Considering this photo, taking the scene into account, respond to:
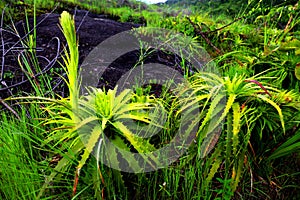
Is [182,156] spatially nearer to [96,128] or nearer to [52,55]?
[96,128]

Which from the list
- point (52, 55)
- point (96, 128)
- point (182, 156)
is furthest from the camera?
point (52, 55)

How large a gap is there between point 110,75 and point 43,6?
2.38m

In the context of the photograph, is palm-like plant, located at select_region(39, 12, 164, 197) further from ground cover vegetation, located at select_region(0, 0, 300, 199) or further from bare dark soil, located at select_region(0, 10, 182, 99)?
bare dark soil, located at select_region(0, 10, 182, 99)

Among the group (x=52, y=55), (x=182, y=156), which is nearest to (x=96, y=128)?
(x=182, y=156)

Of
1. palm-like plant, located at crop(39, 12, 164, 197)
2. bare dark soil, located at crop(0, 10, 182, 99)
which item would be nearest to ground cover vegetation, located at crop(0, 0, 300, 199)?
palm-like plant, located at crop(39, 12, 164, 197)

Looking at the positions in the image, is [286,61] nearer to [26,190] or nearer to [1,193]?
[26,190]

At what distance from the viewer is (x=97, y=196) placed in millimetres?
856

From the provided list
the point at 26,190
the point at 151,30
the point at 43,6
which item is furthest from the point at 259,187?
the point at 43,6

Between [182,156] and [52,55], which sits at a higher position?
[52,55]

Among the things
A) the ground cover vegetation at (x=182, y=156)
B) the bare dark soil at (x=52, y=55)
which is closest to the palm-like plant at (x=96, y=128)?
the ground cover vegetation at (x=182, y=156)

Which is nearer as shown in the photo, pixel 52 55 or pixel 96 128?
pixel 96 128

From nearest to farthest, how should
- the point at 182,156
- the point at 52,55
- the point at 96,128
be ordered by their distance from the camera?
the point at 96,128, the point at 182,156, the point at 52,55

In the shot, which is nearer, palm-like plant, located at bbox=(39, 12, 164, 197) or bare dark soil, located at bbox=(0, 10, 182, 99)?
palm-like plant, located at bbox=(39, 12, 164, 197)

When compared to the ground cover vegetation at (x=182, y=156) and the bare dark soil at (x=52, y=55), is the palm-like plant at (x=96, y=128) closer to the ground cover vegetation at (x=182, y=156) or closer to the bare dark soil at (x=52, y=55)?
the ground cover vegetation at (x=182, y=156)
